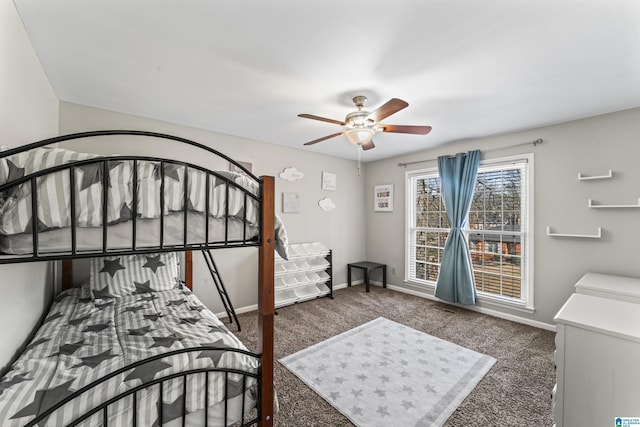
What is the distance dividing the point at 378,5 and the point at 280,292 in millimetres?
3313

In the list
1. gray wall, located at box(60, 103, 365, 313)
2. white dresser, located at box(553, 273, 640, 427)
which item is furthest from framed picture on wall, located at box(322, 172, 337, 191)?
white dresser, located at box(553, 273, 640, 427)

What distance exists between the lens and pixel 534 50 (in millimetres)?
1616

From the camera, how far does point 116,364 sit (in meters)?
1.13

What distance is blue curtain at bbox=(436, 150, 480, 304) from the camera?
3.46 metres

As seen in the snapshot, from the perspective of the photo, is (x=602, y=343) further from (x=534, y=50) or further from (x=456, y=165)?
(x=456, y=165)

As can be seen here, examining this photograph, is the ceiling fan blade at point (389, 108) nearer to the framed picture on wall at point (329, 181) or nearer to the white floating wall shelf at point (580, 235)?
the framed picture on wall at point (329, 181)

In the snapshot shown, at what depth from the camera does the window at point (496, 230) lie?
124 inches

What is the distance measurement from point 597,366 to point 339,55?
2.25 metres

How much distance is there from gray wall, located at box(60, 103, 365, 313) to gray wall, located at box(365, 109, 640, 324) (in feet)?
7.23

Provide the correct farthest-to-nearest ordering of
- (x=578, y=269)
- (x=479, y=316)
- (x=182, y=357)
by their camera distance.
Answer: (x=479, y=316) < (x=578, y=269) < (x=182, y=357)

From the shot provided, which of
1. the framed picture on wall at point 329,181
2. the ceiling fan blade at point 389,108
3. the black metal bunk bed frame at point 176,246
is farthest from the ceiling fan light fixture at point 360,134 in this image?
the framed picture on wall at point 329,181

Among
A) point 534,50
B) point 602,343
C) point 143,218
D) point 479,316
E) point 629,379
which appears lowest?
point 479,316

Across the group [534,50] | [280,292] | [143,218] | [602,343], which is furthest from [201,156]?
[602,343]

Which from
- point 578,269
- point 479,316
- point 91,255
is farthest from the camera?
point 479,316
